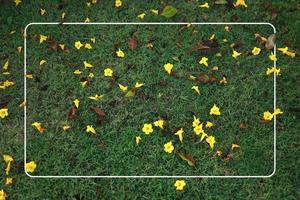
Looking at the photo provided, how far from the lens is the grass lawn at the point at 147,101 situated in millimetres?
3988

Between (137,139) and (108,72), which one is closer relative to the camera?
(137,139)

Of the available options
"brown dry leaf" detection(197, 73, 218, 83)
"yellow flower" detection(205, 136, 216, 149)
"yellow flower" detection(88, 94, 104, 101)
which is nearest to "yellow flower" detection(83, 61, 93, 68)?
"yellow flower" detection(88, 94, 104, 101)

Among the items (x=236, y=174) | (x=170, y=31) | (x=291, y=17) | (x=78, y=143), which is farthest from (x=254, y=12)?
(x=78, y=143)

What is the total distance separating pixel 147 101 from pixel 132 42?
50 cm

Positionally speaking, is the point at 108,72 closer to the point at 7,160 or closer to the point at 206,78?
the point at 206,78

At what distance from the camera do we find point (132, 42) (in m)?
4.19

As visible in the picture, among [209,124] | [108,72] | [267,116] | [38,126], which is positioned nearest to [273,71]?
[267,116]

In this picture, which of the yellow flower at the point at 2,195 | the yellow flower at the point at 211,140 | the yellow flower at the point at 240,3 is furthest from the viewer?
the yellow flower at the point at 240,3

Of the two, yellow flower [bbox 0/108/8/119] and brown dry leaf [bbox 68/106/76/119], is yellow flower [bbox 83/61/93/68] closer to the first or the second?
brown dry leaf [bbox 68/106/76/119]

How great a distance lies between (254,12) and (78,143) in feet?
5.93

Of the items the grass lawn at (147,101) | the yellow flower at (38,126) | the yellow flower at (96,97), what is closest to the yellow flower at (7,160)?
the grass lawn at (147,101)

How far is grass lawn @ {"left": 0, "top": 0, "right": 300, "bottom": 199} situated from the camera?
13.1 feet

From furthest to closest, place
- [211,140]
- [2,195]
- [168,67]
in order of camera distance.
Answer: [168,67], [211,140], [2,195]

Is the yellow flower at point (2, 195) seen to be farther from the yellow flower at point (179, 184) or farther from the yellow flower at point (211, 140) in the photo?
the yellow flower at point (211, 140)
